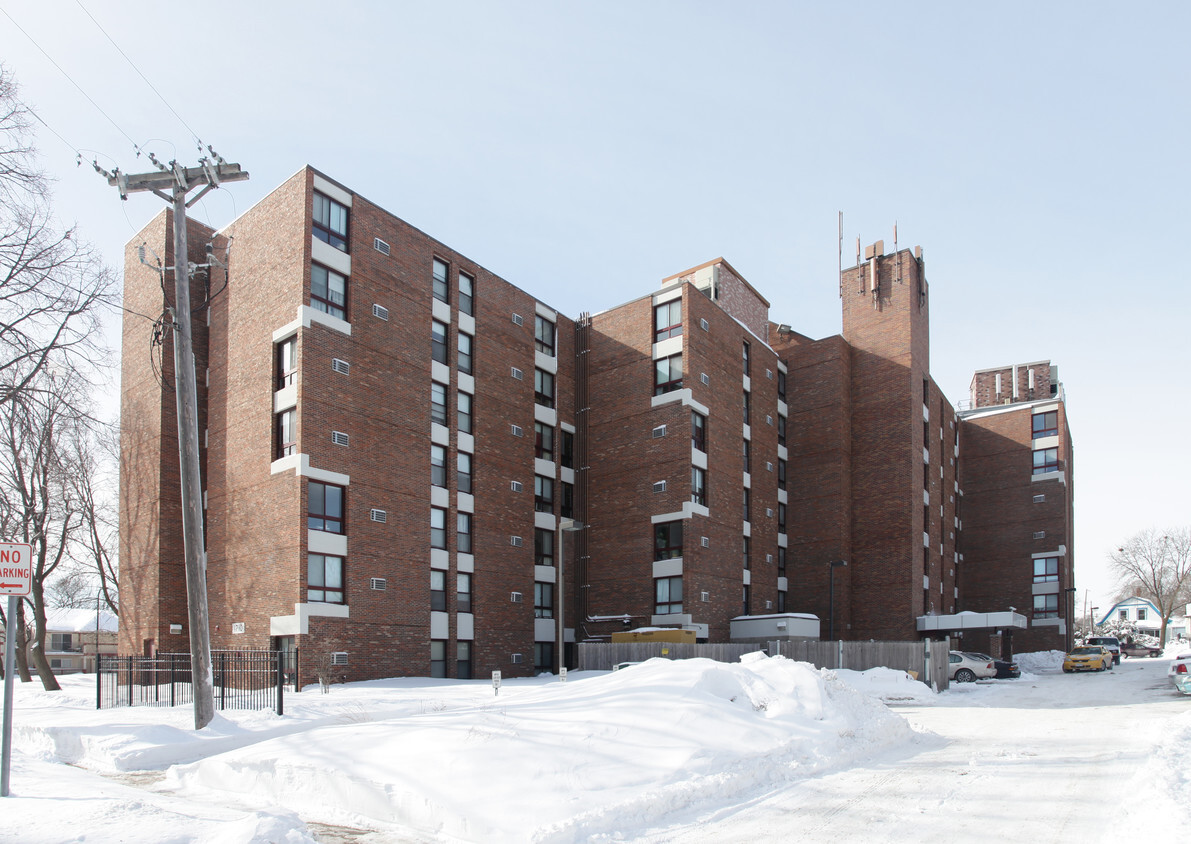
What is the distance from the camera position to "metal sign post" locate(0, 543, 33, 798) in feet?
31.2

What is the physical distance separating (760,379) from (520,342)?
515 inches

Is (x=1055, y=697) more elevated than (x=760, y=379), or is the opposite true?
(x=760, y=379)

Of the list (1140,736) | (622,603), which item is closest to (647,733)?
(1140,736)

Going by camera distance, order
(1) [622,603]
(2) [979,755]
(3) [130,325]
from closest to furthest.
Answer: (2) [979,755] < (3) [130,325] < (1) [622,603]

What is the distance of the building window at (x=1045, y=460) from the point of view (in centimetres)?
5484

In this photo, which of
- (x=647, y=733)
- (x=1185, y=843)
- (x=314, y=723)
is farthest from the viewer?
(x=314, y=723)

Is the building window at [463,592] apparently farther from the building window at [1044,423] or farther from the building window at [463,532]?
the building window at [1044,423]

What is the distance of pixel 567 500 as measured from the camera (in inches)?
1417

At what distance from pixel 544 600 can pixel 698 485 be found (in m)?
7.67

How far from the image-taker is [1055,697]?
87.2ft

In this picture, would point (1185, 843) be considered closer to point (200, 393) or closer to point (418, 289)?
point (418, 289)

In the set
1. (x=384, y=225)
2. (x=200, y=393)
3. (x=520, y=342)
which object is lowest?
(x=200, y=393)

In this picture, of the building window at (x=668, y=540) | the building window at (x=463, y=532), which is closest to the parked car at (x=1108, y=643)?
the building window at (x=668, y=540)

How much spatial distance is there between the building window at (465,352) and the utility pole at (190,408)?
14.9 m
